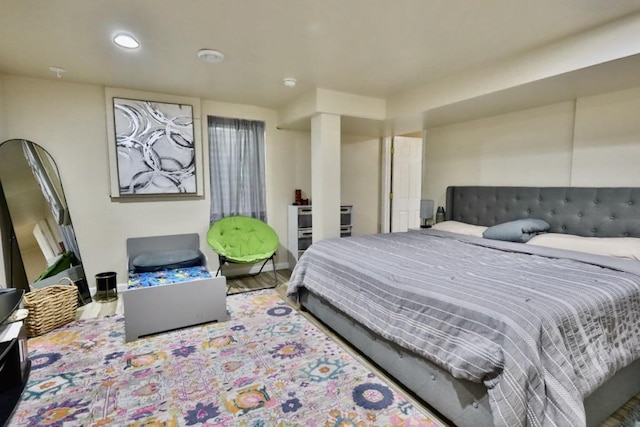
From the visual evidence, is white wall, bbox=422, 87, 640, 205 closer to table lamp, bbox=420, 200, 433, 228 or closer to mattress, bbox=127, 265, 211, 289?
table lamp, bbox=420, 200, 433, 228

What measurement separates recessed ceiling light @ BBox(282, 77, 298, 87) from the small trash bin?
271 centimetres

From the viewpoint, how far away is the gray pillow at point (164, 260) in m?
3.21

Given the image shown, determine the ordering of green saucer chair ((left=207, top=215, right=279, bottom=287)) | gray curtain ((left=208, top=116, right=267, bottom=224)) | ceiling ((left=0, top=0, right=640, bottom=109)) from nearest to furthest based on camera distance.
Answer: ceiling ((left=0, top=0, right=640, bottom=109))
green saucer chair ((left=207, top=215, right=279, bottom=287))
gray curtain ((left=208, top=116, right=267, bottom=224))

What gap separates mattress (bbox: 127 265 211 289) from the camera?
2.88 metres

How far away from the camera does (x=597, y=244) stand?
2312 mm

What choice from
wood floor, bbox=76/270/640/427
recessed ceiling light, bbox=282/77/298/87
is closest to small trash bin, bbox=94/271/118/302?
wood floor, bbox=76/270/640/427

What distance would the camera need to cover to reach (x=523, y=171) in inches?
128

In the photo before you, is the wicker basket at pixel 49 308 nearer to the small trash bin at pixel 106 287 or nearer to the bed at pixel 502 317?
the small trash bin at pixel 106 287

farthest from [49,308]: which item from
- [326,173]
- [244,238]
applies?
[326,173]

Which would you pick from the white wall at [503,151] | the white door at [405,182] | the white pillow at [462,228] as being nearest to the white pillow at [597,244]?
the white pillow at [462,228]

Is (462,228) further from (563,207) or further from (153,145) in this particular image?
(153,145)

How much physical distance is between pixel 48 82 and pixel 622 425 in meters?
5.01

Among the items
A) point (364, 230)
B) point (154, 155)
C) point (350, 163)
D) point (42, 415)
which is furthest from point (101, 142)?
point (364, 230)

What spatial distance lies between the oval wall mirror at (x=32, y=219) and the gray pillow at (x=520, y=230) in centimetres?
409
